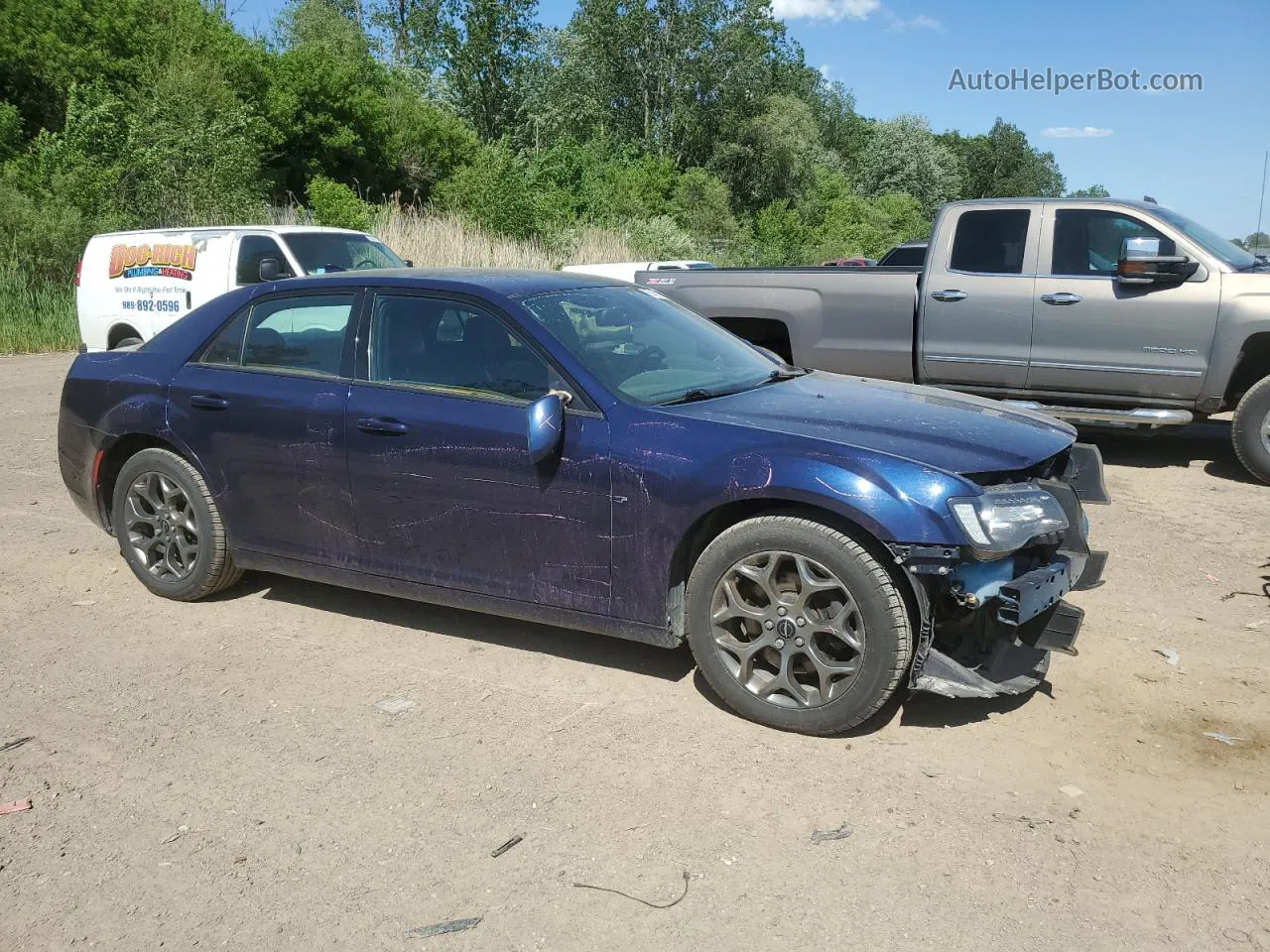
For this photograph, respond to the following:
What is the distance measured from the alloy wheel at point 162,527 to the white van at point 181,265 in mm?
6193

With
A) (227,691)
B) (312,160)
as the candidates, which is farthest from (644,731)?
(312,160)

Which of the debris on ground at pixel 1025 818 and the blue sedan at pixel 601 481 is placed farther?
the blue sedan at pixel 601 481

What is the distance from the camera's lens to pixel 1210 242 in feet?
27.4

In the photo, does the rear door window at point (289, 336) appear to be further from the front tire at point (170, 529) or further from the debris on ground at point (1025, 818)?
the debris on ground at point (1025, 818)

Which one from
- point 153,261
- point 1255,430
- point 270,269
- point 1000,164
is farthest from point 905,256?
point 1000,164

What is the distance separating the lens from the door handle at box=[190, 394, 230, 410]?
16.9 ft

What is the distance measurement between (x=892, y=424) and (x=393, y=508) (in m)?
2.07

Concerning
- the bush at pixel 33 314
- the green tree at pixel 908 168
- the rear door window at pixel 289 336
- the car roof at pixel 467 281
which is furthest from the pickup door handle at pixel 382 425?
the green tree at pixel 908 168

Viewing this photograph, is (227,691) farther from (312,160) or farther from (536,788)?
(312,160)

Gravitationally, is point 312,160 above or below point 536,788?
above

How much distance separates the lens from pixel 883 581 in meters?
3.74

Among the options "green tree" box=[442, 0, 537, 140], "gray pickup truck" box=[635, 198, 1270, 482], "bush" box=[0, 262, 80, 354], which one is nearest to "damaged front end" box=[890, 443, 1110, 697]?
"gray pickup truck" box=[635, 198, 1270, 482]

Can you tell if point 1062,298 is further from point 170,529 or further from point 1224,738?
point 170,529

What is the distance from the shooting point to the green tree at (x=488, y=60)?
2036 inches
